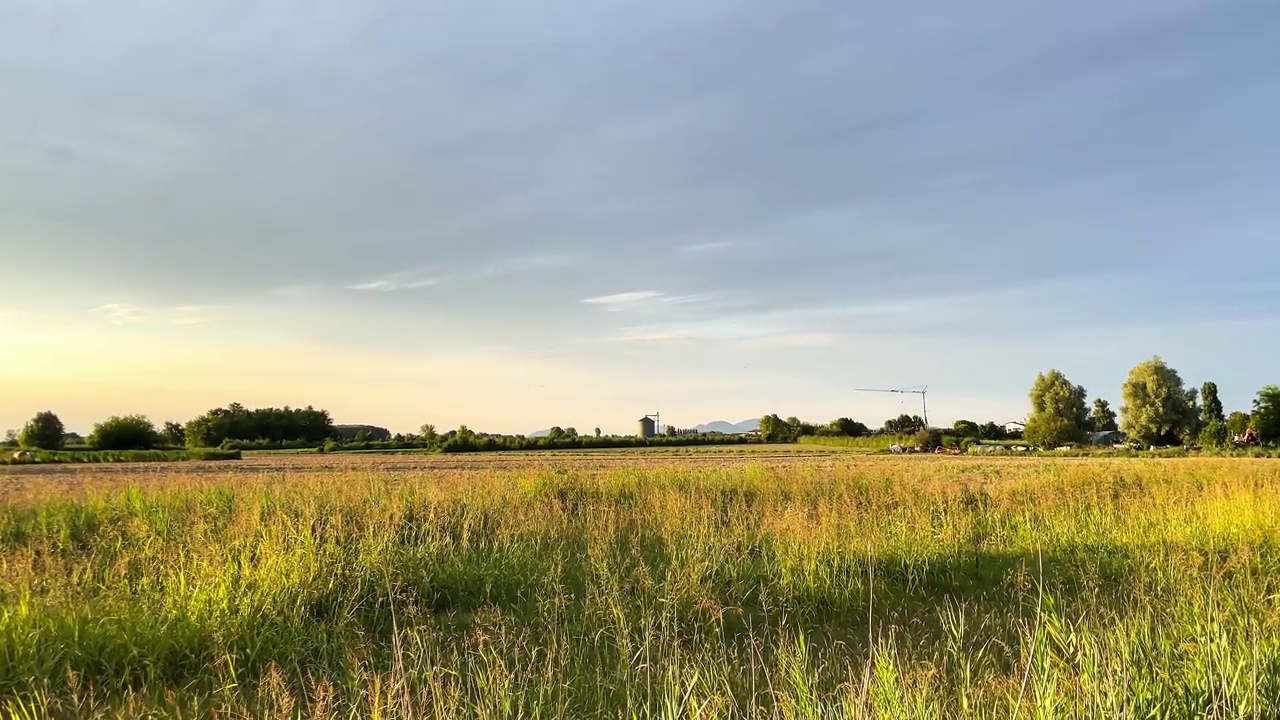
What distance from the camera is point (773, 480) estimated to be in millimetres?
16672

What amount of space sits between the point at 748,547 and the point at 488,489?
6.97 metres

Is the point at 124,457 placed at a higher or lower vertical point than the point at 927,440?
higher

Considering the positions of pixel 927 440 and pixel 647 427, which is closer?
pixel 927 440

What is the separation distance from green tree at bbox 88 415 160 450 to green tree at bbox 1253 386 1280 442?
12254 cm

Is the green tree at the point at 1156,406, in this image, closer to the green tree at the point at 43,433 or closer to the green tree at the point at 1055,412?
the green tree at the point at 1055,412

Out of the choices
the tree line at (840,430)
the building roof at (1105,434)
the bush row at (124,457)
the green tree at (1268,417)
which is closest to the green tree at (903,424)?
the tree line at (840,430)

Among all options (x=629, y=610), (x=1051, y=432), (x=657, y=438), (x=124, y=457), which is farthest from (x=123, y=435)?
(x=1051, y=432)

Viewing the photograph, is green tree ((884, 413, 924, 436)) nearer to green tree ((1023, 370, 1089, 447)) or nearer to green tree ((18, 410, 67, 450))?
green tree ((1023, 370, 1089, 447))

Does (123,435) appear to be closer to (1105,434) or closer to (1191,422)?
(1191,422)

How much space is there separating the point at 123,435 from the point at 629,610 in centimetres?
9532

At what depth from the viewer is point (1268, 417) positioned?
7344 cm

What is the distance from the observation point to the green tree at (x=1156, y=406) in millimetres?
78562

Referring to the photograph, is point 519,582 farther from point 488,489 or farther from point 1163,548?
point 1163,548

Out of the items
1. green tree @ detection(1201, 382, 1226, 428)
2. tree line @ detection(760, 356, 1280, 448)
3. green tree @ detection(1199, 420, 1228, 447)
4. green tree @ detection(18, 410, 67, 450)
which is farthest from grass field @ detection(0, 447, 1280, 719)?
green tree @ detection(1201, 382, 1226, 428)
